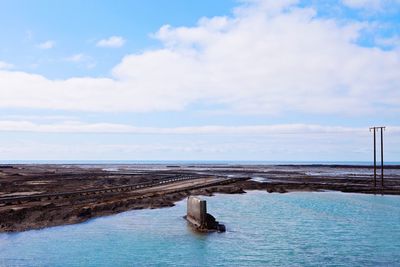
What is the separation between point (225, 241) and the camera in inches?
968

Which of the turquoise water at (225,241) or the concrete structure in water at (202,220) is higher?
the concrete structure in water at (202,220)

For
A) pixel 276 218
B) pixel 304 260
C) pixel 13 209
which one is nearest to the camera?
pixel 304 260

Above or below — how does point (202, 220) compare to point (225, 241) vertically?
above

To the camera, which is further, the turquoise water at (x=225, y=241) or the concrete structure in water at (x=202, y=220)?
the concrete structure in water at (x=202, y=220)

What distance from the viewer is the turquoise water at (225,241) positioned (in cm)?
2048

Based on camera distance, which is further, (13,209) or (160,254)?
(13,209)

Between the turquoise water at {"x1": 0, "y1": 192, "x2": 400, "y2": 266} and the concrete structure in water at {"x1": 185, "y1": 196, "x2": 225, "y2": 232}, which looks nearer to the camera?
the turquoise water at {"x1": 0, "y1": 192, "x2": 400, "y2": 266}

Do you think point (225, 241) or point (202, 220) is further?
point (202, 220)

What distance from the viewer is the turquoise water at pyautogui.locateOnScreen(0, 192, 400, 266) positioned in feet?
67.2

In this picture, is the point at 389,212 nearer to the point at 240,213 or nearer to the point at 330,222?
the point at 330,222

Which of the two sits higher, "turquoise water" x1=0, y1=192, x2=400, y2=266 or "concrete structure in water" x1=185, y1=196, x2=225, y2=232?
"concrete structure in water" x1=185, y1=196, x2=225, y2=232

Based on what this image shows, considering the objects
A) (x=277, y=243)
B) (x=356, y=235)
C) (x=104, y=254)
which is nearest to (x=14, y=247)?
(x=104, y=254)

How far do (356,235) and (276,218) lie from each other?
742cm

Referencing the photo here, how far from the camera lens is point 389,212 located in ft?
118
